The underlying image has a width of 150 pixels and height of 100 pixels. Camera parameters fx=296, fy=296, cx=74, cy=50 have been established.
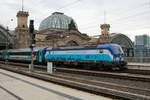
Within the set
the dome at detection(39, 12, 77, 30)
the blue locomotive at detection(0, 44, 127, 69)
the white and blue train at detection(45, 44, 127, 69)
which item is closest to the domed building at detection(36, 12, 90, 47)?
the dome at detection(39, 12, 77, 30)

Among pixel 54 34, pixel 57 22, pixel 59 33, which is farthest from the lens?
pixel 57 22

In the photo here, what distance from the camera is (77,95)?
16.6 m

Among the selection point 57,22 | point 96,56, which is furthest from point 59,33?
point 96,56

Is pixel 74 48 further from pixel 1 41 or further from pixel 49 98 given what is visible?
pixel 1 41

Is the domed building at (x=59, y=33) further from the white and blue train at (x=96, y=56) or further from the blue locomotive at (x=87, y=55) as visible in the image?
the white and blue train at (x=96, y=56)

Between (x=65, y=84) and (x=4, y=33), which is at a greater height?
(x=4, y=33)

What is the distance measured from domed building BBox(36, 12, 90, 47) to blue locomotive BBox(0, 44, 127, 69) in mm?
54535

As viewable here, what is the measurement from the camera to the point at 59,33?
120 m

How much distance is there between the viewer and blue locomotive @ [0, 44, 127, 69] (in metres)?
36.8

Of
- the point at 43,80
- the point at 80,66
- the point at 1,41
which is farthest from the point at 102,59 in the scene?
the point at 1,41

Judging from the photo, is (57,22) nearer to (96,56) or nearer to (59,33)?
(59,33)

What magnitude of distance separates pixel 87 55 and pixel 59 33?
79.8 m

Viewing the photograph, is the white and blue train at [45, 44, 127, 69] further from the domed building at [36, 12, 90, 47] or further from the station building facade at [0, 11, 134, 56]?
the station building facade at [0, 11, 134, 56]

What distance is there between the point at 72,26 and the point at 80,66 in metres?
79.7
